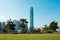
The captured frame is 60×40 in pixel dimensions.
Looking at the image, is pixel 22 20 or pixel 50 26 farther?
pixel 50 26

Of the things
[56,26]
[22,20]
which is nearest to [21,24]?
[22,20]

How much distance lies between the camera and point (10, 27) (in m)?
75.9

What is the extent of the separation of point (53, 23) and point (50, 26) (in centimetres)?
306

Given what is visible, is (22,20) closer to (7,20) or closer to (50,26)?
(7,20)

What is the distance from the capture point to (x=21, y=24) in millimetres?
72562

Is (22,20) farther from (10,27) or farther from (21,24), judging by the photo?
(10,27)

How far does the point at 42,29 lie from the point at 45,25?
14.2 ft

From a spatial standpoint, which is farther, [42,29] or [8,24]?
[42,29]

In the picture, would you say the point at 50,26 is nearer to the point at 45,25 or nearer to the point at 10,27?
the point at 45,25

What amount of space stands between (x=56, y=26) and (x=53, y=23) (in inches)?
115

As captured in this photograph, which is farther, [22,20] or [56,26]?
[56,26]

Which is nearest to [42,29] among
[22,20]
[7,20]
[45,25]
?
[45,25]

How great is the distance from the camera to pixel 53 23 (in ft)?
277

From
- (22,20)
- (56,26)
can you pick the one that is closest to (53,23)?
(56,26)
